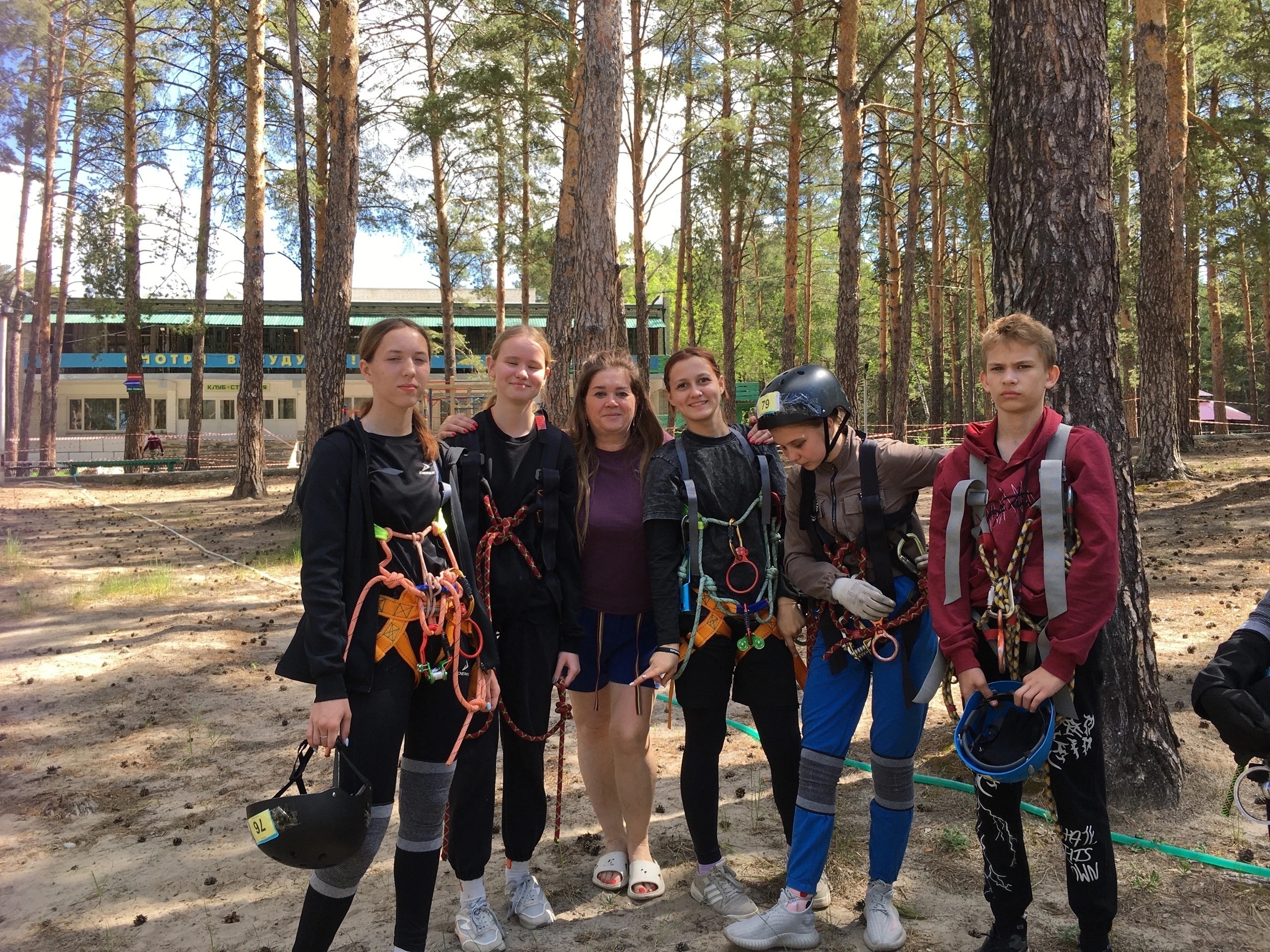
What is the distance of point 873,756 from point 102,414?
49909 mm

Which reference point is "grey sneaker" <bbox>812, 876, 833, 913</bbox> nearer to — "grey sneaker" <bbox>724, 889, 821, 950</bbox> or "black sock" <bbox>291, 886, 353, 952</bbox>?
"grey sneaker" <bbox>724, 889, 821, 950</bbox>

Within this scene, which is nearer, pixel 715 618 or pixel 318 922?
pixel 318 922

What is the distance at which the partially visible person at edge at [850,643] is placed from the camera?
2.96m

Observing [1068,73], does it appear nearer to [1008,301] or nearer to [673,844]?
[1008,301]

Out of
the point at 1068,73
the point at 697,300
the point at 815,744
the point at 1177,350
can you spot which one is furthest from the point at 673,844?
the point at 697,300

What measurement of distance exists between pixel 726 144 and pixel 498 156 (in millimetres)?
5554

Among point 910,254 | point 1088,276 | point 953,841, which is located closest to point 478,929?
point 953,841

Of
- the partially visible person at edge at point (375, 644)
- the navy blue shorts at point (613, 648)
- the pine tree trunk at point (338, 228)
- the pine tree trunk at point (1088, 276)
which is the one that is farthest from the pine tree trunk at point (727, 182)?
the partially visible person at edge at point (375, 644)

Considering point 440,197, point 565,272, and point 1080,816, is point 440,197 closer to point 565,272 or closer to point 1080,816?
point 565,272

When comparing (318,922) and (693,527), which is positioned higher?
(693,527)

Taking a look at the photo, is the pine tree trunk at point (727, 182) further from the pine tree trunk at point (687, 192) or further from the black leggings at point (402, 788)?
the black leggings at point (402, 788)

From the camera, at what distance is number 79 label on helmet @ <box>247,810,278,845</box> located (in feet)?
7.68

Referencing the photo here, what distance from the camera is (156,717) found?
5684mm

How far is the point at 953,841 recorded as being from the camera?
368 cm
